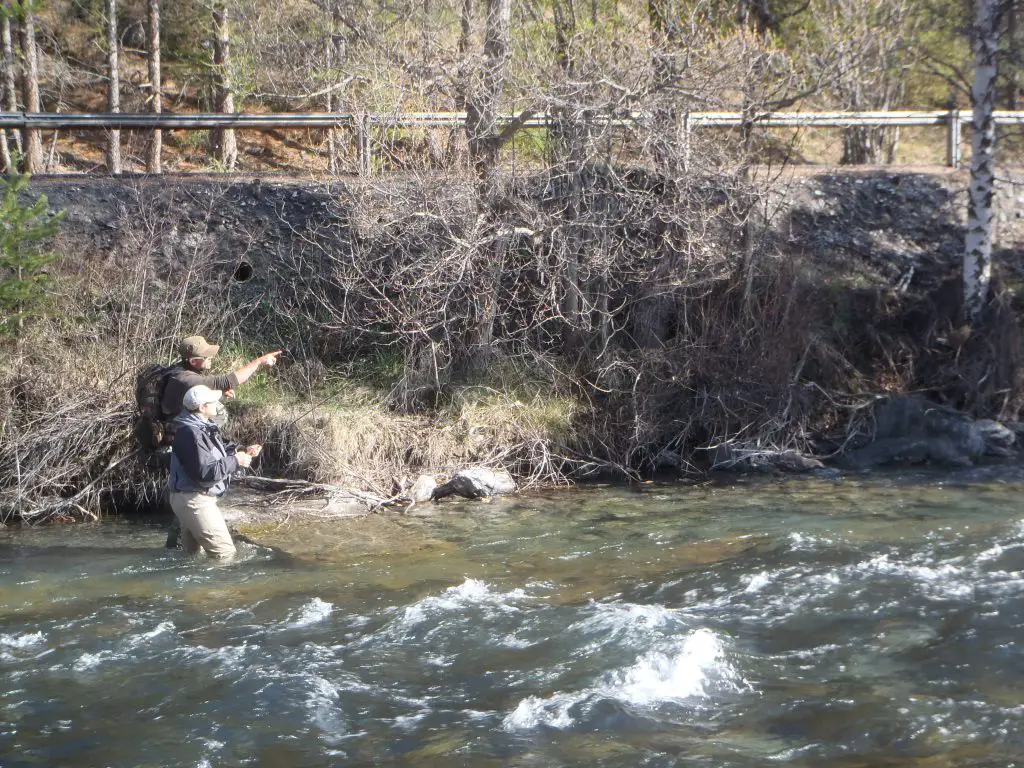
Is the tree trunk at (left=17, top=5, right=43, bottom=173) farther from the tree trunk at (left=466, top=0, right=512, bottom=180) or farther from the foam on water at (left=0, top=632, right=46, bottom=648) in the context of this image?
the foam on water at (left=0, top=632, right=46, bottom=648)

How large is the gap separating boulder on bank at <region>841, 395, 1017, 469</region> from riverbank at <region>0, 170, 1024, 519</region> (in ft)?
1.16

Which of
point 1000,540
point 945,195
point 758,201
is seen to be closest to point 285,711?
point 1000,540

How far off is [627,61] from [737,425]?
4545 mm

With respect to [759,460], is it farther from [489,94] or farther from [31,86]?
[31,86]

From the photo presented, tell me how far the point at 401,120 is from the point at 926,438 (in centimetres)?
737

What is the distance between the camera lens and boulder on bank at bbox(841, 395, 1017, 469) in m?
12.6

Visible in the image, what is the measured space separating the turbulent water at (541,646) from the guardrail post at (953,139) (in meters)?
8.49

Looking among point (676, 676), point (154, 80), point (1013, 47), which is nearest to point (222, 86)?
point (154, 80)

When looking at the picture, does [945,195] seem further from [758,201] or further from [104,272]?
[104,272]

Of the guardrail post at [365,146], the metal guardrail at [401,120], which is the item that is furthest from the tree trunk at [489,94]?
the guardrail post at [365,146]

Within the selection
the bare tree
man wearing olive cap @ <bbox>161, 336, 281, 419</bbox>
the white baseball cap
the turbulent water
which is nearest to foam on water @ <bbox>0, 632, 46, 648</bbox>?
the turbulent water

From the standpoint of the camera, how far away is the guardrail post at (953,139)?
16578 mm

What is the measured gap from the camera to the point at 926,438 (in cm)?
1279

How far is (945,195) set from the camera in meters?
16.2
